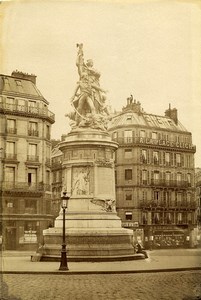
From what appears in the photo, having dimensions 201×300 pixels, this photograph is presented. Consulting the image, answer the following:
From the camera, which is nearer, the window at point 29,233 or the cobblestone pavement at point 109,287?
the cobblestone pavement at point 109,287

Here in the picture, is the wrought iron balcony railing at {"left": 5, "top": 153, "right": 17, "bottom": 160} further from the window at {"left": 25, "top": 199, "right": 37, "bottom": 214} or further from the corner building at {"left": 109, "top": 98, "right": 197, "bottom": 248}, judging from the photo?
the corner building at {"left": 109, "top": 98, "right": 197, "bottom": 248}

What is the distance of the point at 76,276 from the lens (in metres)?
7.56

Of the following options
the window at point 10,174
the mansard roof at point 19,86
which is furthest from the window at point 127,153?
the window at point 10,174

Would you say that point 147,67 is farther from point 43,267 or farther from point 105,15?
point 43,267

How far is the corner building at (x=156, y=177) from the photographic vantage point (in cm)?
767

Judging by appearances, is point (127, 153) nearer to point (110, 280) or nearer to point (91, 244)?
point (91, 244)

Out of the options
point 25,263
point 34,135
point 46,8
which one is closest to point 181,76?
point 46,8

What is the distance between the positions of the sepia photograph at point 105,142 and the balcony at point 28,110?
0.02 m

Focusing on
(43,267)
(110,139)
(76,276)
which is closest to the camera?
(76,276)

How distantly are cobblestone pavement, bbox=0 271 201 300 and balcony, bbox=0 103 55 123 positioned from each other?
1.89 meters

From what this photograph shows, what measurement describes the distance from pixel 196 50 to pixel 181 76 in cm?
33

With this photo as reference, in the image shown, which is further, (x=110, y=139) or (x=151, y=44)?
(x=110, y=139)

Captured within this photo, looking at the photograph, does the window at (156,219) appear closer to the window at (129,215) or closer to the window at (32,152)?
the window at (129,215)

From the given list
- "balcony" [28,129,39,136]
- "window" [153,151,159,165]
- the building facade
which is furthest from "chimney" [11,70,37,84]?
the building facade
